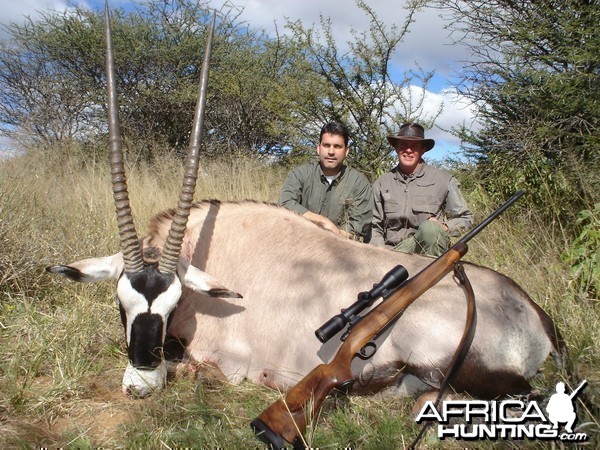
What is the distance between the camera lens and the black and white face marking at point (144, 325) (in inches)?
102

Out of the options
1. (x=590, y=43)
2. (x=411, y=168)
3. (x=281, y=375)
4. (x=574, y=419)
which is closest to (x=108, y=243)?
(x=281, y=375)

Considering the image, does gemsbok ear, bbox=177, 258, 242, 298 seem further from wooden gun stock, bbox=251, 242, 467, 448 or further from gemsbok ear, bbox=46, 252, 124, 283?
wooden gun stock, bbox=251, 242, 467, 448

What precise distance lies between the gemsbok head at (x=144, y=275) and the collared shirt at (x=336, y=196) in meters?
2.27

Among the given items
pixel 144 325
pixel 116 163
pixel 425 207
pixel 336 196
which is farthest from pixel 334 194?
pixel 144 325

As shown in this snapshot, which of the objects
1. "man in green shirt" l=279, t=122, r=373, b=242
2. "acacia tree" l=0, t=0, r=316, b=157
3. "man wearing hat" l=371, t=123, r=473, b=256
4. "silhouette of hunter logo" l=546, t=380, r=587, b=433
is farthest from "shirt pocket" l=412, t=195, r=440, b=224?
"acacia tree" l=0, t=0, r=316, b=157

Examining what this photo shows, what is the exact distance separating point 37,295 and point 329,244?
2.50 meters

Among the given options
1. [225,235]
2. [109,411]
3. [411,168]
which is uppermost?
[411,168]

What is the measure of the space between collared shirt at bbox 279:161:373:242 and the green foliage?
1.99m

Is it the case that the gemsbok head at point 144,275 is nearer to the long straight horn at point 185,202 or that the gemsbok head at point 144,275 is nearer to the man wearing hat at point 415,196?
the long straight horn at point 185,202

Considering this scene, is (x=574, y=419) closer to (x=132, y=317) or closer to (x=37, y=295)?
(x=132, y=317)

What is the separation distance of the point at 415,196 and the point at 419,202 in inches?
2.9

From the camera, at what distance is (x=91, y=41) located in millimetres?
11617

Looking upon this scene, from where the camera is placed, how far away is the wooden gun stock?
2.09 meters

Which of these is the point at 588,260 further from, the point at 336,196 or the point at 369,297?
the point at 336,196
